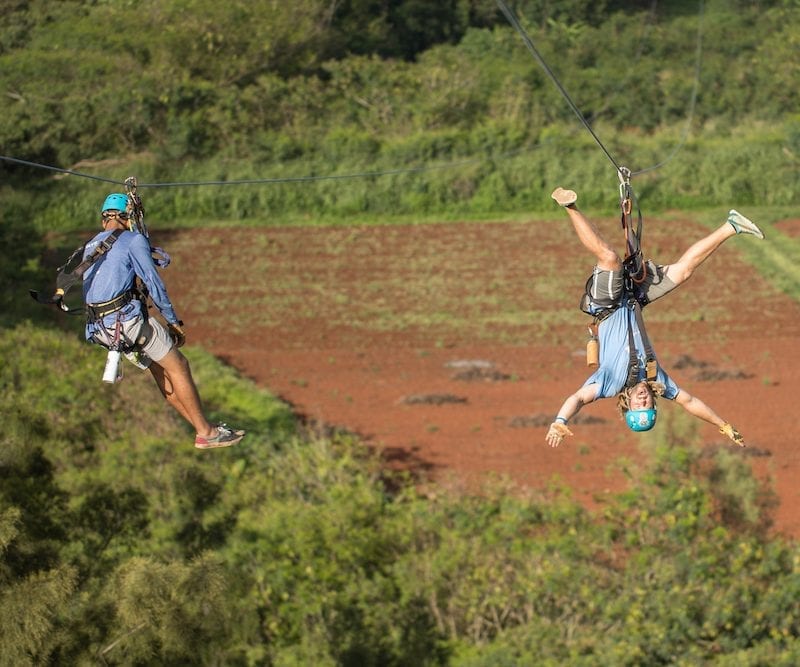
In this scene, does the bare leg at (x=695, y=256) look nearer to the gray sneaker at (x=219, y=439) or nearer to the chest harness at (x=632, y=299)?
the chest harness at (x=632, y=299)

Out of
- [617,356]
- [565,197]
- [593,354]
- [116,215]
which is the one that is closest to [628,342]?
[617,356]

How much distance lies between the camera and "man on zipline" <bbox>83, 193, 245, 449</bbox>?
41.6ft

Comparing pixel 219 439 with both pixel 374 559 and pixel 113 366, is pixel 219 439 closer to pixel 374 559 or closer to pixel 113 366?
pixel 113 366

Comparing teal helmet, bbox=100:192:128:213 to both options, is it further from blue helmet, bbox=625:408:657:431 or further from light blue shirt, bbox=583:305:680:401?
blue helmet, bbox=625:408:657:431

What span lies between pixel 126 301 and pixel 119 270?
0.98 feet

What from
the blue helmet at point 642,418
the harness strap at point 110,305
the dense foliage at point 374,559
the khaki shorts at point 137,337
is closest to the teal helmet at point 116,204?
the harness strap at point 110,305

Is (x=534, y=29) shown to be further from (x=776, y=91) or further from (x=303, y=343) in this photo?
(x=303, y=343)

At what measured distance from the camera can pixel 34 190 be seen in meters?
44.6

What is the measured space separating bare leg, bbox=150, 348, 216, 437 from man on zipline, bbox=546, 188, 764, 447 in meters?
3.24

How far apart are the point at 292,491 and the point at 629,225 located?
47.2 feet

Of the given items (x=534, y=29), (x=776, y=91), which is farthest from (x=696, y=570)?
(x=534, y=29)

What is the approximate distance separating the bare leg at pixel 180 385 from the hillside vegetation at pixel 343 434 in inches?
165

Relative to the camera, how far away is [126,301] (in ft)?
42.3

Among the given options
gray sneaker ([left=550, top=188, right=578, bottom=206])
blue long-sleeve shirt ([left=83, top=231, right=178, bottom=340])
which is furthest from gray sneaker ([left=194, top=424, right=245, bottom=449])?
gray sneaker ([left=550, top=188, right=578, bottom=206])
